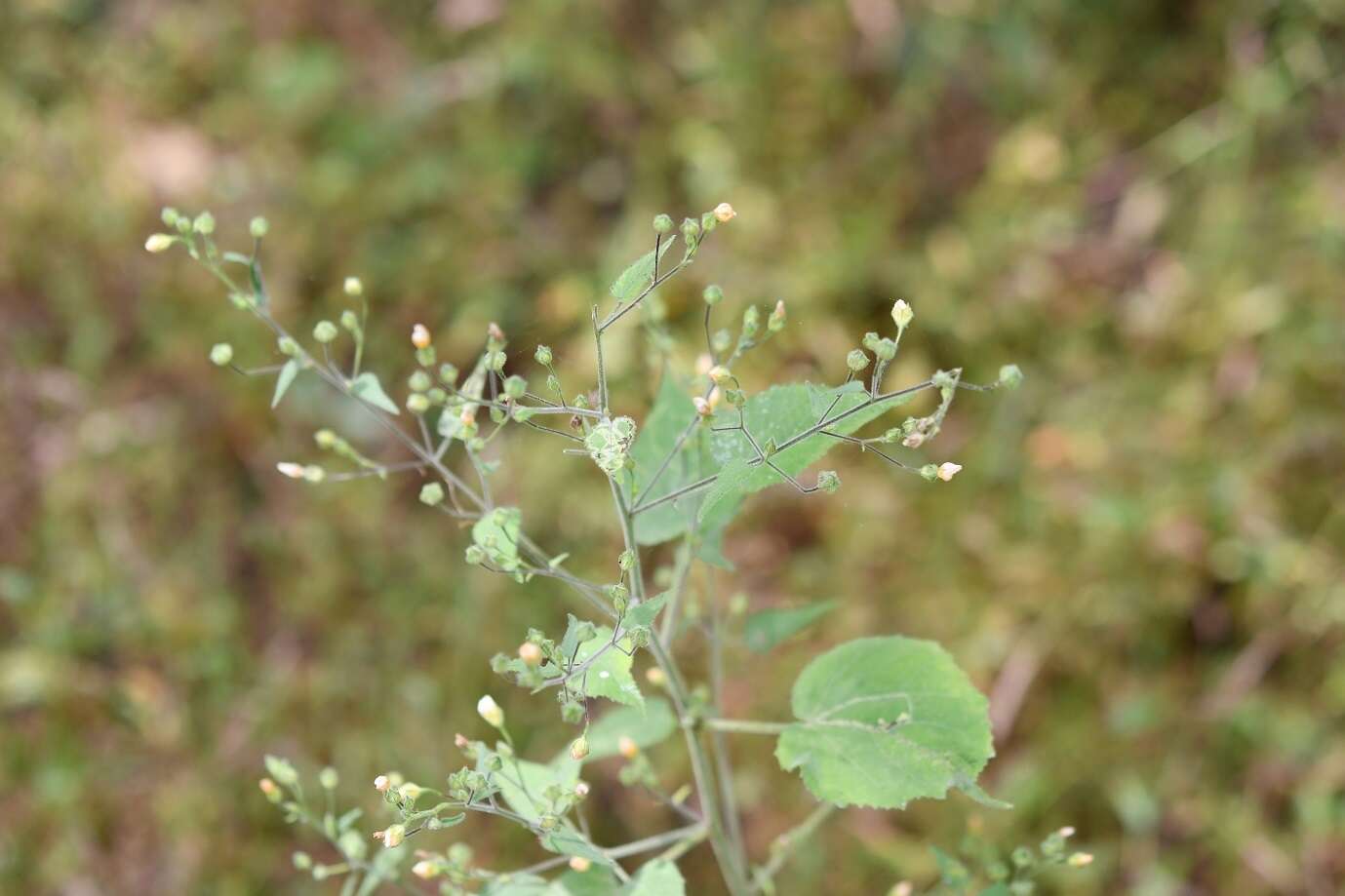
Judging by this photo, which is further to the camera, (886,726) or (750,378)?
(750,378)

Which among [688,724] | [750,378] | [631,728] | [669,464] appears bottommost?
[750,378]

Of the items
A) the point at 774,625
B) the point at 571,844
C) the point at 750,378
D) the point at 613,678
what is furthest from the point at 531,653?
the point at 750,378

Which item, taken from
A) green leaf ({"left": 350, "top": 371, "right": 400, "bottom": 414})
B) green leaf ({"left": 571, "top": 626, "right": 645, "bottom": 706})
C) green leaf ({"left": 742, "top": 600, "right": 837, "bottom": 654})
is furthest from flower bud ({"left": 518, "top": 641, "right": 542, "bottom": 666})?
green leaf ({"left": 742, "top": 600, "right": 837, "bottom": 654})

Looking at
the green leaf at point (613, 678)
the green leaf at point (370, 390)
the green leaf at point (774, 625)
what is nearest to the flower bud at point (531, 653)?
the green leaf at point (613, 678)

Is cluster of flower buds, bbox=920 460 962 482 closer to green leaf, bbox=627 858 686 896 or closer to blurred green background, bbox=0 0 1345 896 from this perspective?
green leaf, bbox=627 858 686 896

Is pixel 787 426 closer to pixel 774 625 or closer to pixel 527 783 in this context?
pixel 774 625
